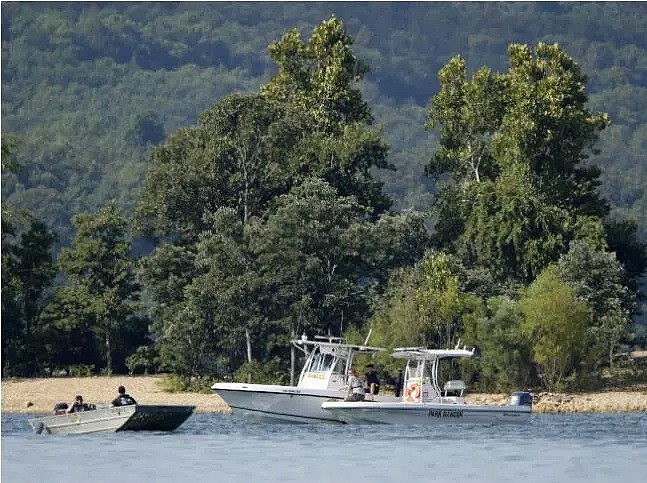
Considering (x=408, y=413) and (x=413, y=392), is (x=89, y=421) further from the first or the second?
(x=413, y=392)

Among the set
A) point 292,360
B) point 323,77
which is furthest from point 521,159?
point 292,360

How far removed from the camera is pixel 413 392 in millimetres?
57781

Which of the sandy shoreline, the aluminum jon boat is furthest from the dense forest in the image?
the aluminum jon boat

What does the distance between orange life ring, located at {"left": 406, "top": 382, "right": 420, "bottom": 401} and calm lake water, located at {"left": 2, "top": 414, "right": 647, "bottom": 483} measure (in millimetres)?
2233

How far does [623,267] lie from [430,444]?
33.6 metres

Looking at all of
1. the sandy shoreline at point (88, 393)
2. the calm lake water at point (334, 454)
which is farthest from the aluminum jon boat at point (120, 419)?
the sandy shoreline at point (88, 393)

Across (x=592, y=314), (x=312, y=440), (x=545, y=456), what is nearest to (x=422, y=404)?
(x=312, y=440)

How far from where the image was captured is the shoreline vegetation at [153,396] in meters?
69.9

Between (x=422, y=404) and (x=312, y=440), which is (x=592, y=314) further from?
(x=312, y=440)

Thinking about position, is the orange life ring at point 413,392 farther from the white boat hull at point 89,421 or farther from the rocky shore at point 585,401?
the rocky shore at point 585,401

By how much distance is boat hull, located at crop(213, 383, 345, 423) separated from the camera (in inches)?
2275

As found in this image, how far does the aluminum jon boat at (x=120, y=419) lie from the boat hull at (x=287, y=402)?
17.7ft

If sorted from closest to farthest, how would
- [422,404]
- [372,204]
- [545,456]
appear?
[545,456] < [422,404] < [372,204]

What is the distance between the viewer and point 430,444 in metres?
48.6
